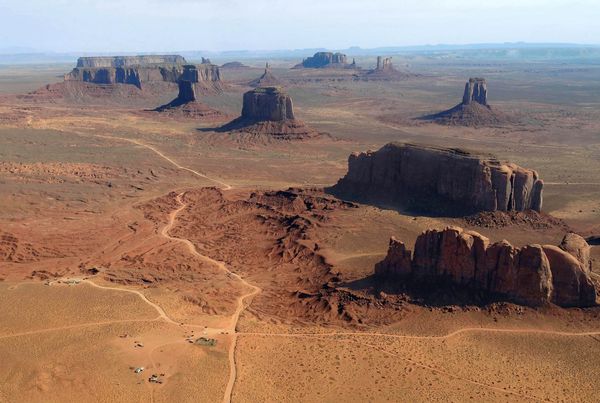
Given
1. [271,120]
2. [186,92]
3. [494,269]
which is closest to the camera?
[494,269]

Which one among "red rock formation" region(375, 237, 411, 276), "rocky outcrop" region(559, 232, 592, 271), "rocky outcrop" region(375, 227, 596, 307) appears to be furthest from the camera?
"red rock formation" region(375, 237, 411, 276)

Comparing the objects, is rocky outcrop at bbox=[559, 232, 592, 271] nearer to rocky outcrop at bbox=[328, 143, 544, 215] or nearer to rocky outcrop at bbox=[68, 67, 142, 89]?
rocky outcrop at bbox=[328, 143, 544, 215]

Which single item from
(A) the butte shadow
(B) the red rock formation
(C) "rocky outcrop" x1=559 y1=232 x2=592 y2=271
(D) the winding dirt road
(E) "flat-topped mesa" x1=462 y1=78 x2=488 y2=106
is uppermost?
(E) "flat-topped mesa" x1=462 y1=78 x2=488 y2=106

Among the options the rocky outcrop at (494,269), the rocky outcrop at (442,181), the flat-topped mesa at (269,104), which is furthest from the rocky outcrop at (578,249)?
the flat-topped mesa at (269,104)

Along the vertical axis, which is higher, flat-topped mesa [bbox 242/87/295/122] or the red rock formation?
flat-topped mesa [bbox 242/87/295/122]

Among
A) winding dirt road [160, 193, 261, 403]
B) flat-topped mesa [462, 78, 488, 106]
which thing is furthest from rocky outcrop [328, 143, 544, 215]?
flat-topped mesa [462, 78, 488, 106]

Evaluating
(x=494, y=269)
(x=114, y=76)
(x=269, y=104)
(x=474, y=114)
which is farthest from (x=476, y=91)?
(x=494, y=269)

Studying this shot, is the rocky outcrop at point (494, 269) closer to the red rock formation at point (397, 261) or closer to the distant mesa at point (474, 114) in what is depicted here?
the red rock formation at point (397, 261)

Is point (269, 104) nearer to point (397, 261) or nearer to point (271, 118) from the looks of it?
point (271, 118)

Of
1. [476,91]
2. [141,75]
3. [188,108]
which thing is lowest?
[188,108]
